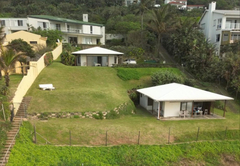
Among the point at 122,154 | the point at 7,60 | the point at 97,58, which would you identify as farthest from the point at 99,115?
the point at 97,58

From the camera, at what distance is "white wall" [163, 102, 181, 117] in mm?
20625

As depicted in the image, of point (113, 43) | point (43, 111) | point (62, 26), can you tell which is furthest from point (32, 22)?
point (43, 111)

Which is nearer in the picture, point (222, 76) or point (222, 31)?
point (222, 76)

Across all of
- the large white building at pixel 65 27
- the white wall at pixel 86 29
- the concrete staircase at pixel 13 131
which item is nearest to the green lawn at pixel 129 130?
the concrete staircase at pixel 13 131

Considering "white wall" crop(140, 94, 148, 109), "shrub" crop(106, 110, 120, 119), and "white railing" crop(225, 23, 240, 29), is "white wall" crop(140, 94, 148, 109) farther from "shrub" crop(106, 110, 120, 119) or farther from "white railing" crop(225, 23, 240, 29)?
"white railing" crop(225, 23, 240, 29)

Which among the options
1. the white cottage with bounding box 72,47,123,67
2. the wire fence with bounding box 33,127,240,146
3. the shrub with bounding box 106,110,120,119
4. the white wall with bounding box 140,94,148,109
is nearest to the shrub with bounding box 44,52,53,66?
the white cottage with bounding box 72,47,123,67

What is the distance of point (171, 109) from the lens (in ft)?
68.3

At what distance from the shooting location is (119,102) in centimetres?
2145

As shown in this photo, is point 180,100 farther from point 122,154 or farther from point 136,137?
point 122,154

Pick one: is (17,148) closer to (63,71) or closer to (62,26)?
(63,71)

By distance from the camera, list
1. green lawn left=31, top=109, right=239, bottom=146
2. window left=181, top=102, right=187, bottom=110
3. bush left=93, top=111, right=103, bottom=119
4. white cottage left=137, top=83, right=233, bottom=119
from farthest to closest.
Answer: window left=181, top=102, right=187, bottom=110, white cottage left=137, top=83, right=233, bottom=119, bush left=93, top=111, right=103, bottom=119, green lawn left=31, top=109, right=239, bottom=146

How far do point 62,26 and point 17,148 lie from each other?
38.7 meters

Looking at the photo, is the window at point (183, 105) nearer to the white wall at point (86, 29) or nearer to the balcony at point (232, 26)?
the balcony at point (232, 26)

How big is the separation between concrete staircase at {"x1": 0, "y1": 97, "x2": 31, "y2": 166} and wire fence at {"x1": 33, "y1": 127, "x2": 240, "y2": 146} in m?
1.41
